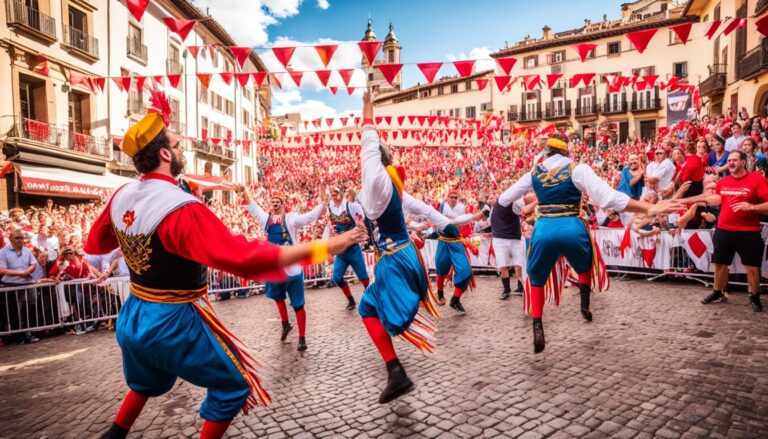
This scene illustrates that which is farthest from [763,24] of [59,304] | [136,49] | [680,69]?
[680,69]

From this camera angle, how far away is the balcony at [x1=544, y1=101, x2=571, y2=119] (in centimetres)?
4434

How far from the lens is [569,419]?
127 inches

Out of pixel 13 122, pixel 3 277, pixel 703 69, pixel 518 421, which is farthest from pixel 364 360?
pixel 703 69

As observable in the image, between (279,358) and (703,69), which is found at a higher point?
(703,69)

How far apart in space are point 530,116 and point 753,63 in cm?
2758

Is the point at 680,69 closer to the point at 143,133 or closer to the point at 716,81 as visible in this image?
the point at 716,81

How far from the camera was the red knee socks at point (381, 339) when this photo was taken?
3.62 meters

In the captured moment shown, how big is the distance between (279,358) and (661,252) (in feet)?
25.5

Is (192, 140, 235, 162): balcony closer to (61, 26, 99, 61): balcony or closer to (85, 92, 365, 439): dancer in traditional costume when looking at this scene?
(61, 26, 99, 61): balcony

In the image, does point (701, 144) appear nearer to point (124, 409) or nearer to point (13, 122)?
→ point (124, 409)

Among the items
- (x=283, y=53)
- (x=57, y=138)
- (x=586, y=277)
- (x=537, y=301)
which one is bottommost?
(x=537, y=301)

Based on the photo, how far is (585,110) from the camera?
43.3 meters

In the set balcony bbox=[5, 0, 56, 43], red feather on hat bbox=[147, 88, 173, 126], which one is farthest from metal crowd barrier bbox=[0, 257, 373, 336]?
balcony bbox=[5, 0, 56, 43]

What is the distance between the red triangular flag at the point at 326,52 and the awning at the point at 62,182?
12993 mm
